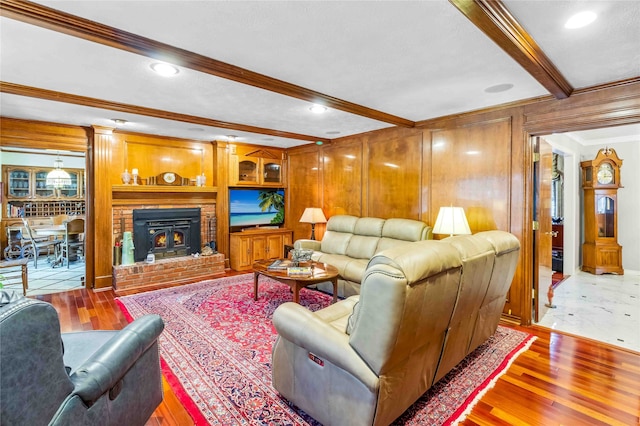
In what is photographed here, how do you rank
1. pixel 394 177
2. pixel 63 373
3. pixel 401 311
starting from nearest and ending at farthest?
pixel 63 373, pixel 401 311, pixel 394 177

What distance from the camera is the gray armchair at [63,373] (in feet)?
3.05

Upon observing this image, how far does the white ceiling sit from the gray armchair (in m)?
1.62

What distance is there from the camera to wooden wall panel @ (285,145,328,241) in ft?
19.8

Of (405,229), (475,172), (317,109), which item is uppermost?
(317,109)

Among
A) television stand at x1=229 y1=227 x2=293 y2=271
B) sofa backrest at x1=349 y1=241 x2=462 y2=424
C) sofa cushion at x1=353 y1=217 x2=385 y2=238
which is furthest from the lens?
television stand at x1=229 y1=227 x2=293 y2=271

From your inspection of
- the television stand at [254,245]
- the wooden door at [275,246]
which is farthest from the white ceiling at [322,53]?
the wooden door at [275,246]

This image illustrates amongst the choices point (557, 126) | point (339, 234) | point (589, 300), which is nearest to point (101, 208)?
point (339, 234)

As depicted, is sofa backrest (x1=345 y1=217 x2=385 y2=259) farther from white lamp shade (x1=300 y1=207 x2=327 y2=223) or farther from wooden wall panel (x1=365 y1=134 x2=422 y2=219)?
white lamp shade (x1=300 y1=207 x2=327 y2=223)

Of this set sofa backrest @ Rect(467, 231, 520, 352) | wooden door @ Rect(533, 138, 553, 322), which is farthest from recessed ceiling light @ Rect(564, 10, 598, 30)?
wooden door @ Rect(533, 138, 553, 322)

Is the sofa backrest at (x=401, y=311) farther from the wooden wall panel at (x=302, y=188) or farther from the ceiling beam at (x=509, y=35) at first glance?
the wooden wall panel at (x=302, y=188)

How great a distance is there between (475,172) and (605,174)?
390cm

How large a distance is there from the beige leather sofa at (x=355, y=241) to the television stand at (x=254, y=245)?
1.18 meters

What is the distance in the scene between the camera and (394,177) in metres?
4.71

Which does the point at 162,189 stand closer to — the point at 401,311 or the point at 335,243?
the point at 335,243
